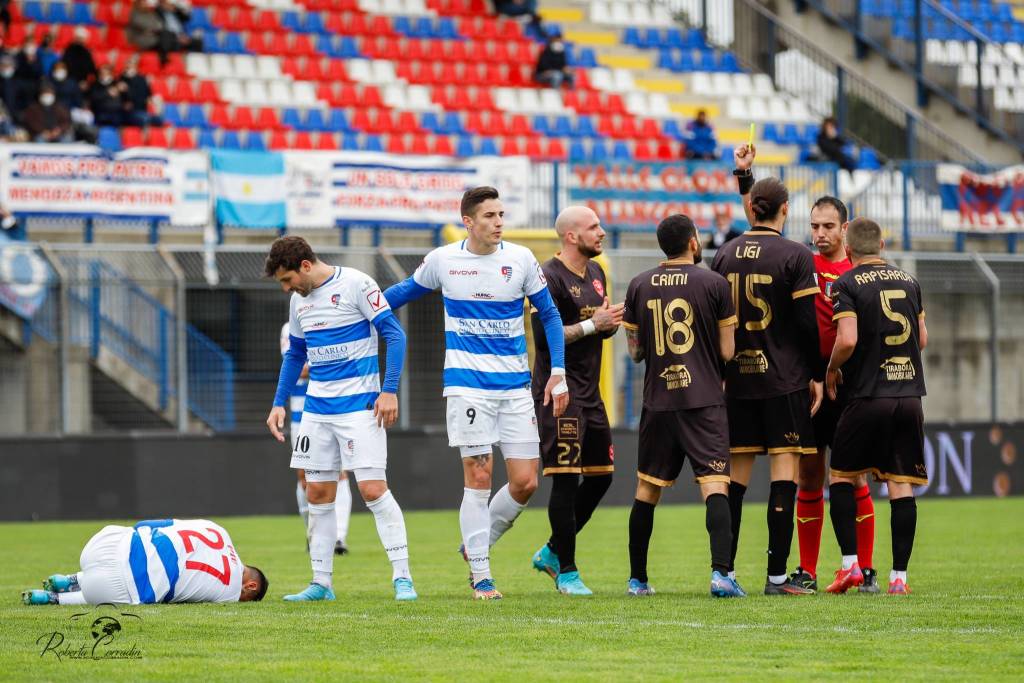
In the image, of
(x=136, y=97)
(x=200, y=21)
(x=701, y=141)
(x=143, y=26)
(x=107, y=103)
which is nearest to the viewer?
(x=107, y=103)

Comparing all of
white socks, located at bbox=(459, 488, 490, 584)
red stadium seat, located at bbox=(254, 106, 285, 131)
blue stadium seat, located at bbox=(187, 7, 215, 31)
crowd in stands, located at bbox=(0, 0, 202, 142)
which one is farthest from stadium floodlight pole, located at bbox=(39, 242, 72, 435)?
white socks, located at bbox=(459, 488, 490, 584)

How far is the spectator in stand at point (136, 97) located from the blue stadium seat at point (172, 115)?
0.60 meters

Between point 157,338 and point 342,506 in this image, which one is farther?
point 157,338

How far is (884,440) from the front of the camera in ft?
32.0

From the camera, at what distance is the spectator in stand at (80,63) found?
24328mm

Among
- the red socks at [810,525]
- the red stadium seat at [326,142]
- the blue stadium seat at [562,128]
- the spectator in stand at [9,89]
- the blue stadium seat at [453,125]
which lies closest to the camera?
the red socks at [810,525]

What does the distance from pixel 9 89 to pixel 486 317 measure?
15.6 meters

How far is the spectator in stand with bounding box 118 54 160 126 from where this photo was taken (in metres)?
24.3

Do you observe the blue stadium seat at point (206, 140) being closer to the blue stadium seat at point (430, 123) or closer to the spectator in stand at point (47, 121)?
the spectator in stand at point (47, 121)

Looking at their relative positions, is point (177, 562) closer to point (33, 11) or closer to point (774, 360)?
point (774, 360)

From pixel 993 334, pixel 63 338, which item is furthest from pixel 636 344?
pixel 993 334

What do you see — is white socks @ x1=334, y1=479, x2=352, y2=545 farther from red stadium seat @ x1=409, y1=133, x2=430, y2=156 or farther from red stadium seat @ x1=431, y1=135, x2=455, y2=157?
red stadium seat @ x1=431, y1=135, x2=455, y2=157

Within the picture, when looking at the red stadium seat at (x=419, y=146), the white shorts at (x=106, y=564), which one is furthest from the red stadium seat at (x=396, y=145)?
the white shorts at (x=106, y=564)

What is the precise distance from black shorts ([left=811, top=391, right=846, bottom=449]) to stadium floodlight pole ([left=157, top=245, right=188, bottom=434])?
34.7 feet
